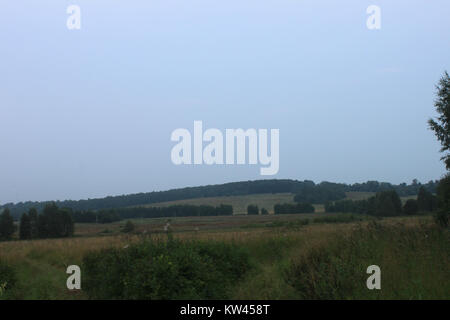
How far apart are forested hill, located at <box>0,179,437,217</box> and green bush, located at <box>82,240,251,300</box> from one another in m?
40.4

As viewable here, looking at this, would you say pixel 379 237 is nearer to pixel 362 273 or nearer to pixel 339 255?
pixel 339 255

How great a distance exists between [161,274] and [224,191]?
61961mm

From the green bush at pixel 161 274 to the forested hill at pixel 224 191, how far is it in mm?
40397

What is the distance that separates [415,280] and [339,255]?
2.53 meters

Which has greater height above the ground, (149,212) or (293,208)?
(149,212)

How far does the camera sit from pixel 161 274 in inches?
301

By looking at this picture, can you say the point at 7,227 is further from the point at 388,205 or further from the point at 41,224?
the point at 388,205

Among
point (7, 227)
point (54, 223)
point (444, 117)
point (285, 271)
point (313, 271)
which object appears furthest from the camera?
point (7, 227)

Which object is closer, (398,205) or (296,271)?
(296,271)

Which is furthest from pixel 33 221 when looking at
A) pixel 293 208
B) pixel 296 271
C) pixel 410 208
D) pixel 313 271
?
pixel 313 271

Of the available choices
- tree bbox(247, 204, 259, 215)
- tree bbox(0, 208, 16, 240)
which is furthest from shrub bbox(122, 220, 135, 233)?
tree bbox(247, 204, 259, 215)

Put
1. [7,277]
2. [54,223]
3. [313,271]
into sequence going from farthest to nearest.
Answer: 1. [54,223]
2. [7,277]
3. [313,271]

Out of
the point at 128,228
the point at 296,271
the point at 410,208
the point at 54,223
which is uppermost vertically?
the point at 296,271
